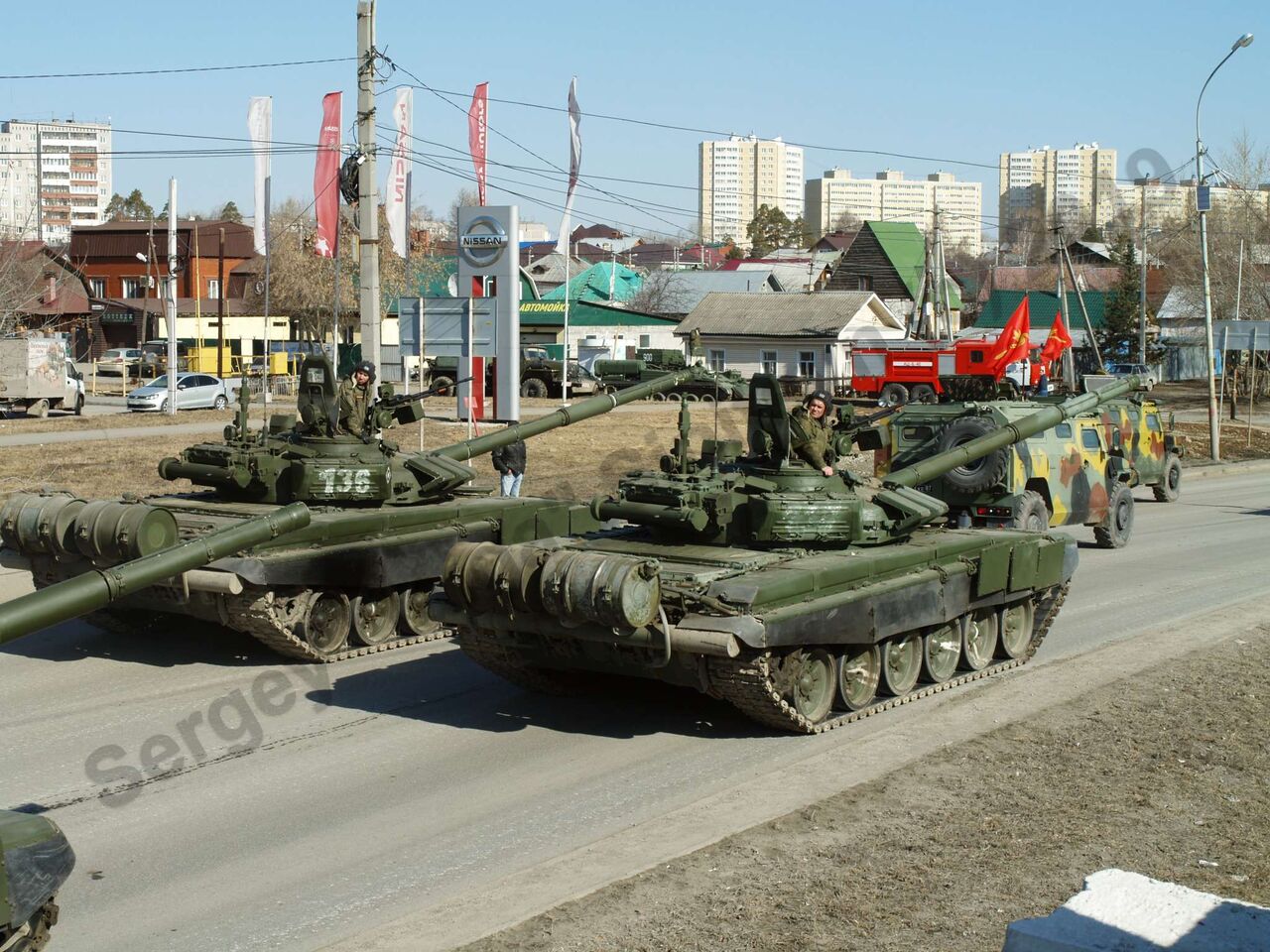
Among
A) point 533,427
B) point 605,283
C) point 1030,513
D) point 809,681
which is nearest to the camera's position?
point 809,681

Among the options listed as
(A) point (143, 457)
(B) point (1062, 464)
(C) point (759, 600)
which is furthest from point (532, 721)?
(A) point (143, 457)

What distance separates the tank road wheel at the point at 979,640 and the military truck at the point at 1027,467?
4897 mm

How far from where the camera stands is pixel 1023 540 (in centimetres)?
1260

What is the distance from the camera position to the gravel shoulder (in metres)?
6.88

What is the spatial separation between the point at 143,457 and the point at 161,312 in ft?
157

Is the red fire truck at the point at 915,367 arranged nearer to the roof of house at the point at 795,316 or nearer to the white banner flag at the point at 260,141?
the roof of house at the point at 795,316

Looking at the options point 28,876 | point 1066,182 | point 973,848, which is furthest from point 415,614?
point 1066,182

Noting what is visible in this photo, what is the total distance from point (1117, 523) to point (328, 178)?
43.0 ft

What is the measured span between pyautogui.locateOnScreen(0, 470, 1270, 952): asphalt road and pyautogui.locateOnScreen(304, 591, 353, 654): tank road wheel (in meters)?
0.29

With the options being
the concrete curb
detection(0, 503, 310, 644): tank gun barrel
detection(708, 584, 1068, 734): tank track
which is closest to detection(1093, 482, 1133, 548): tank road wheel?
the concrete curb

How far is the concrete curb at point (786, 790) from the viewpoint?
7.05 meters

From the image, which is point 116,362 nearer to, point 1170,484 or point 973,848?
point 1170,484

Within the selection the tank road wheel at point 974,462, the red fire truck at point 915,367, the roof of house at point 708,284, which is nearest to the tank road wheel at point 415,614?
the tank road wheel at point 974,462

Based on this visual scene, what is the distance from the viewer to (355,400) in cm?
1467
